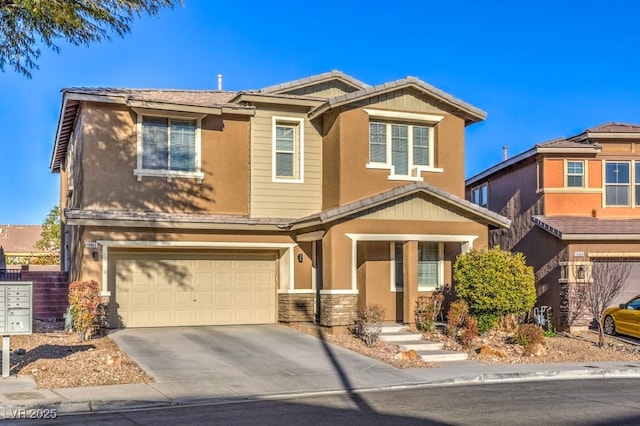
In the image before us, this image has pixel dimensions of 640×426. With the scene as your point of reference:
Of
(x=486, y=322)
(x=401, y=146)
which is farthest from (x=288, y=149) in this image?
(x=486, y=322)

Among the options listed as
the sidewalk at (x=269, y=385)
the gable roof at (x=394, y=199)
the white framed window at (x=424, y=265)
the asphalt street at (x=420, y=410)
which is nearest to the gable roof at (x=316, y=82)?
the gable roof at (x=394, y=199)

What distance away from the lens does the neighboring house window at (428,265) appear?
71.0ft

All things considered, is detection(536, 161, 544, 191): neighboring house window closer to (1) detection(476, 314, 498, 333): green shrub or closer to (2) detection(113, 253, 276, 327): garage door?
(1) detection(476, 314, 498, 333): green shrub

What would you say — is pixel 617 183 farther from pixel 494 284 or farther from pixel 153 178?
pixel 153 178

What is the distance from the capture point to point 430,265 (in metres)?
21.9

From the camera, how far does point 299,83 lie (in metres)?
22.1

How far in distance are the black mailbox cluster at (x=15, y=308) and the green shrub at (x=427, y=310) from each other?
10092mm

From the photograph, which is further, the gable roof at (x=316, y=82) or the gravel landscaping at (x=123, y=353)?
the gable roof at (x=316, y=82)

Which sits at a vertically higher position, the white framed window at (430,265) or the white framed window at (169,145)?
the white framed window at (169,145)

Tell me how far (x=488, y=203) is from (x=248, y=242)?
1211 cm

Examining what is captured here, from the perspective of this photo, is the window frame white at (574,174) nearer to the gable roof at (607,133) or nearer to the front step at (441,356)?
the gable roof at (607,133)

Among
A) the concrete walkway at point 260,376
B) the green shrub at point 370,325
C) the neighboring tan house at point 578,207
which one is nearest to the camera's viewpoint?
the concrete walkway at point 260,376

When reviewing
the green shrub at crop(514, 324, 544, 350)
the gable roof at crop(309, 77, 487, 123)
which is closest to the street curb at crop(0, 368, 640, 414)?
the green shrub at crop(514, 324, 544, 350)

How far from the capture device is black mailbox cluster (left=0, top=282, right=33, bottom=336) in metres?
12.8
